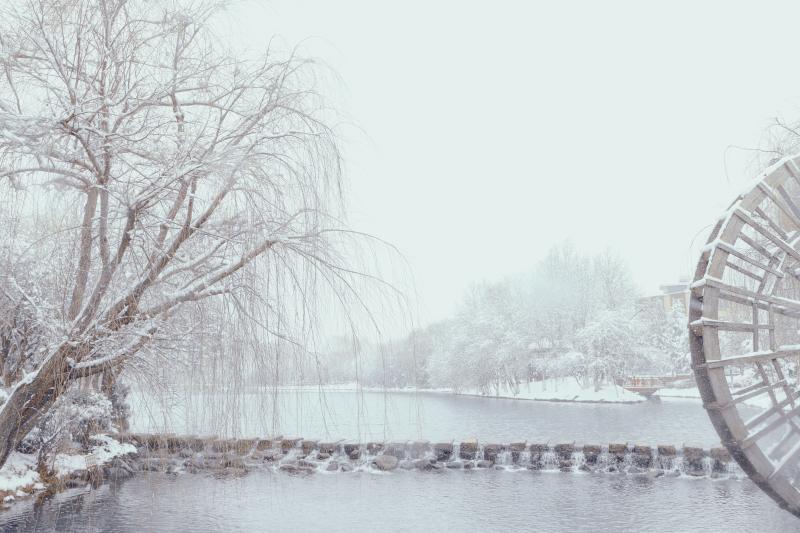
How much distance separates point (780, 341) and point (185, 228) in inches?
363

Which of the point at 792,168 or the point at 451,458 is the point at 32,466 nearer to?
the point at 451,458

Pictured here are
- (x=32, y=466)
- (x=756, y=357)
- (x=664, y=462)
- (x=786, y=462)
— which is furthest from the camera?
(x=664, y=462)

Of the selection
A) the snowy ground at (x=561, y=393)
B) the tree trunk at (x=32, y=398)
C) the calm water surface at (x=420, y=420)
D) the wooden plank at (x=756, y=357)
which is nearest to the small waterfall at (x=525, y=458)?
the calm water surface at (x=420, y=420)

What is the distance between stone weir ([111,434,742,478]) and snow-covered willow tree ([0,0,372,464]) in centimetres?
967

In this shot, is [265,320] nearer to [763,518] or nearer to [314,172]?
[314,172]

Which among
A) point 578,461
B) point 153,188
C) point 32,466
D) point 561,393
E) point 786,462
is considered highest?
point 153,188

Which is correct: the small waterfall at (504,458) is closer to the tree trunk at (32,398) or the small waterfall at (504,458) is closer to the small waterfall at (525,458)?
the small waterfall at (525,458)

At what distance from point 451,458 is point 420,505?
3.81 meters

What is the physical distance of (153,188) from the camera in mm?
4234

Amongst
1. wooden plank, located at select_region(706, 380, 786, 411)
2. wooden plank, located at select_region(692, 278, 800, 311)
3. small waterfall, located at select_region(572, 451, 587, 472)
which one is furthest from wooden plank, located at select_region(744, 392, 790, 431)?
small waterfall, located at select_region(572, 451, 587, 472)

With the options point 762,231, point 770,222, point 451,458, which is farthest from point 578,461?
point 762,231

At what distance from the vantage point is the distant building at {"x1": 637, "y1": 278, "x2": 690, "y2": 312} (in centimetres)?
4797

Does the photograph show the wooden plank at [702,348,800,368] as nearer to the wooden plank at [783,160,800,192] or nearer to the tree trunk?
the wooden plank at [783,160,800,192]

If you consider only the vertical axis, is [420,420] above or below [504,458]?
above
